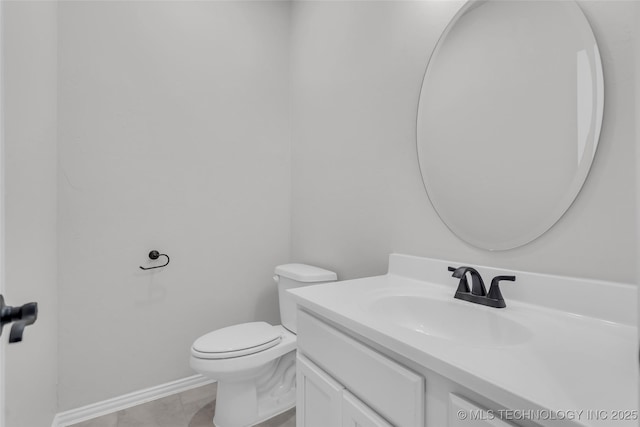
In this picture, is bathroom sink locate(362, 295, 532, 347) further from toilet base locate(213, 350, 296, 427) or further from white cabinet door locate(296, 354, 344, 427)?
toilet base locate(213, 350, 296, 427)

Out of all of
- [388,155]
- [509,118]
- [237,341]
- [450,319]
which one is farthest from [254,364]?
[509,118]

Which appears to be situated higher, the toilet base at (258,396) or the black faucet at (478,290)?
the black faucet at (478,290)

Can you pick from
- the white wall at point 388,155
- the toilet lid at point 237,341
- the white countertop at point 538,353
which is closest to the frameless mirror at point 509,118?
the white wall at point 388,155

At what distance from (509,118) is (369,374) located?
92 cm

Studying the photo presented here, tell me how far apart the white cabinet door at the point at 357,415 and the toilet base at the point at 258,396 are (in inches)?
34.2

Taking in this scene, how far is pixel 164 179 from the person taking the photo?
6.19 feet

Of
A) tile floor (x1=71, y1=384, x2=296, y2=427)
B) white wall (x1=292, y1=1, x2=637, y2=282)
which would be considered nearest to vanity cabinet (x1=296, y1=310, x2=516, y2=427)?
white wall (x1=292, y1=1, x2=637, y2=282)

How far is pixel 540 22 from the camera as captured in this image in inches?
38.8

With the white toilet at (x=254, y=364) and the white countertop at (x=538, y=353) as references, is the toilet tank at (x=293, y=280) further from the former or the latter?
the white countertop at (x=538, y=353)

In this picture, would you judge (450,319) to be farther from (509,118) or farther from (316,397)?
(509,118)

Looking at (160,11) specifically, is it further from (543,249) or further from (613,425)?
(613,425)

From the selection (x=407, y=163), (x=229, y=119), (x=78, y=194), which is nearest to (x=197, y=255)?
(x=78, y=194)

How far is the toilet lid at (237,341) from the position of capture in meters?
1.49

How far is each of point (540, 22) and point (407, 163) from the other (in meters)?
0.64
